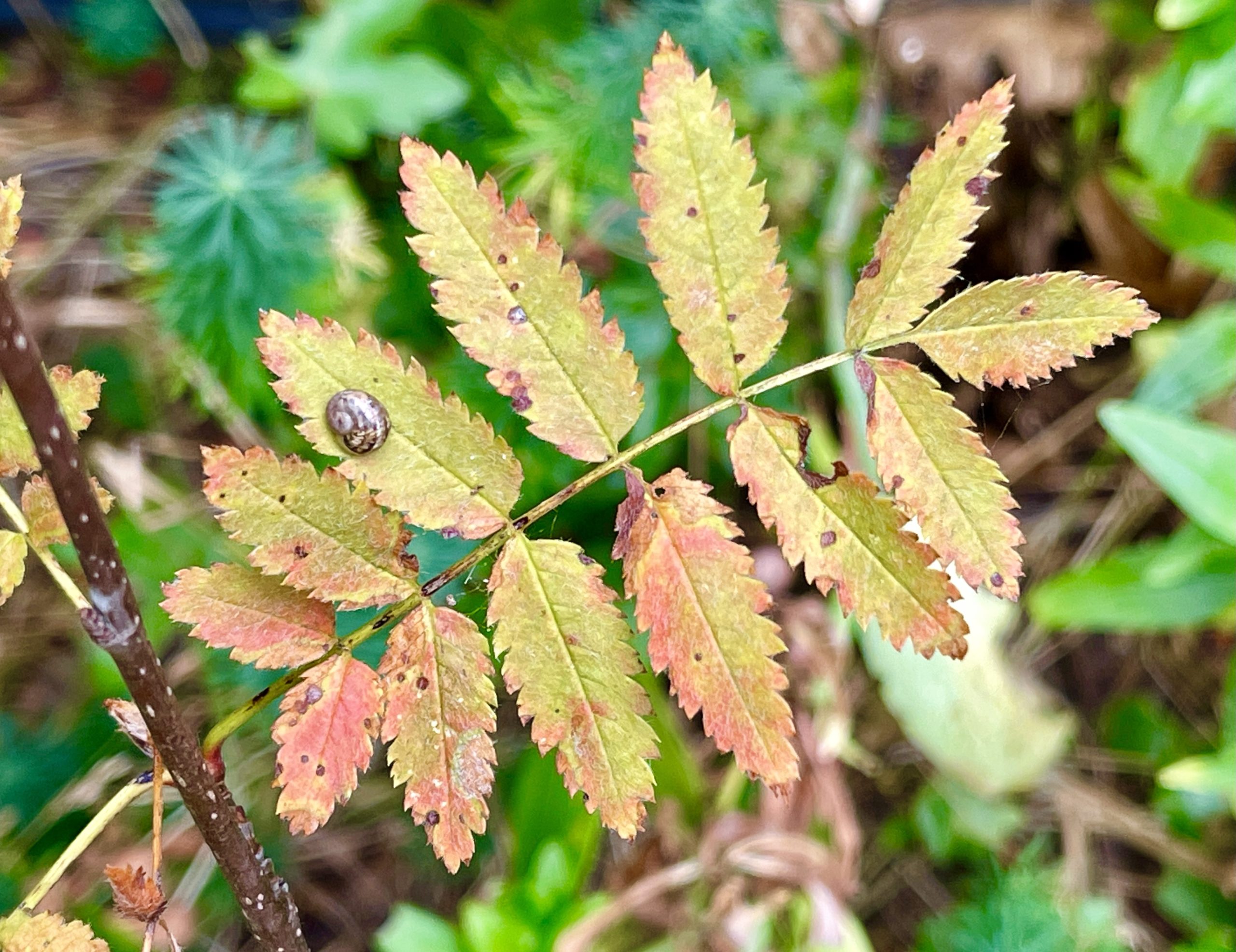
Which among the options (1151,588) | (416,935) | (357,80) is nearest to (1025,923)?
(1151,588)

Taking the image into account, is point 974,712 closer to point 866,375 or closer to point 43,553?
point 866,375

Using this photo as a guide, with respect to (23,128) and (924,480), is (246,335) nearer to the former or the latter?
(924,480)

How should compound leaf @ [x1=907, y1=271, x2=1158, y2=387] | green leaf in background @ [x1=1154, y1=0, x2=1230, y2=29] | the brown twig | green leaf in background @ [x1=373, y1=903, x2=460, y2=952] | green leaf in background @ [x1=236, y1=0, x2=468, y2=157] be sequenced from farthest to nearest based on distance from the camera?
1. green leaf in background @ [x1=236, y1=0, x2=468, y2=157]
2. green leaf in background @ [x1=1154, y1=0, x2=1230, y2=29]
3. green leaf in background @ [x1=373, y1=903, x2=460, y2=952]
4. compound leaf @ [x1=907, y1=271, x2=1158, y2=387]
5. the brown twig

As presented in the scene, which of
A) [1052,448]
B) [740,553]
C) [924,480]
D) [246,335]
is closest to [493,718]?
[740,553]

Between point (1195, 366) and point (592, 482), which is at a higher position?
point (592, 482)

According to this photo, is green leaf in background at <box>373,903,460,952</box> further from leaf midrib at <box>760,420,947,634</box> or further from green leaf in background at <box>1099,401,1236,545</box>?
green leaf in background at <box>1099,401,1236,545</box>

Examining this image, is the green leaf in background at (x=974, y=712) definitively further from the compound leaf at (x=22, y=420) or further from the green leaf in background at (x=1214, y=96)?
the compound leaf at (x=22, y=420)

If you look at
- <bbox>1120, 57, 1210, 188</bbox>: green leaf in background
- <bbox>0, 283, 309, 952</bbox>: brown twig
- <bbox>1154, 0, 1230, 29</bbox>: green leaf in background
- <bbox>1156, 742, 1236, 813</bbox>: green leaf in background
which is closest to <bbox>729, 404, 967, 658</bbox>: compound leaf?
<bbox>0, 283, 309, 952</bbox>: brown twig
